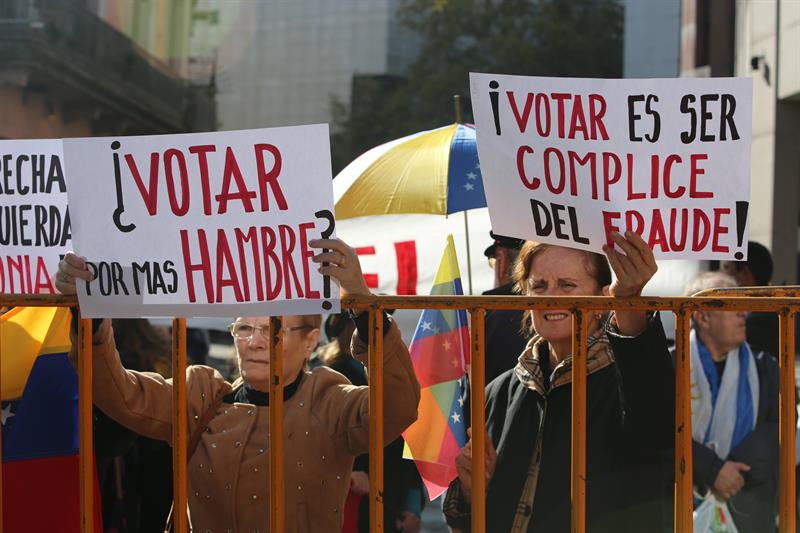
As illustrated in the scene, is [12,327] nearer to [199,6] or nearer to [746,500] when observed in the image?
[746,500]

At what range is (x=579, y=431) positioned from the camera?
301cm

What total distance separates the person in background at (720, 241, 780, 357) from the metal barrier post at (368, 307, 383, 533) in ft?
11.7

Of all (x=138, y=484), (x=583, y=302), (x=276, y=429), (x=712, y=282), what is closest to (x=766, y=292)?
(x=583, y=302)

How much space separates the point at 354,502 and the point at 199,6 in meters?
27.6

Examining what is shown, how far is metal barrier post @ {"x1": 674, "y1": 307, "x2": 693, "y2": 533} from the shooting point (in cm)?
300

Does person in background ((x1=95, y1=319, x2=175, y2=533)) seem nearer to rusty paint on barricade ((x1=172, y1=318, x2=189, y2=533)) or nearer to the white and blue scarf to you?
rusty paint on barricade ((x1=172, y1=318, x2=189, y2=533))

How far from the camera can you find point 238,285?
3062mm

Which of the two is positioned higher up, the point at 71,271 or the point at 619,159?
the point at 619,159

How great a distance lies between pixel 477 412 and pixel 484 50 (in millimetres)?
25030

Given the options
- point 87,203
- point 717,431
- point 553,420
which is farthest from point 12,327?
point 717,431

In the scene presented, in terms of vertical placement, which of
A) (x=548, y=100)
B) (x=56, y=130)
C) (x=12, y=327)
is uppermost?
(x=56, y=130)

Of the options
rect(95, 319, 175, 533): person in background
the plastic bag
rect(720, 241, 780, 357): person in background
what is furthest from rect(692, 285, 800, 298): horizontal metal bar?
rect(95, 319, 175, 533): person in background

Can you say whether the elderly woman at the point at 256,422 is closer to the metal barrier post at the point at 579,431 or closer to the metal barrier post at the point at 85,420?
the metal barrier post at the point at 85,420

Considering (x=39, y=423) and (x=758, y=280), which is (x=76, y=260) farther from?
(x=758, y=280)
